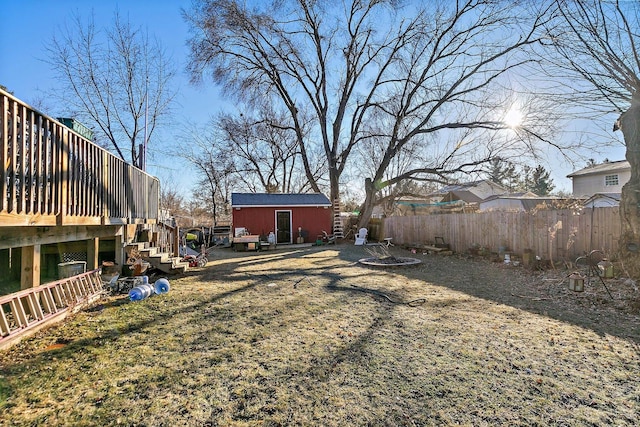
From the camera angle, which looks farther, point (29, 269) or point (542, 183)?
point (542, 183)

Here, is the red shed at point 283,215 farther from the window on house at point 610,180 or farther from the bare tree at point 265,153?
the window on house at point 610,180

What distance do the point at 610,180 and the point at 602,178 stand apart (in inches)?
20.2

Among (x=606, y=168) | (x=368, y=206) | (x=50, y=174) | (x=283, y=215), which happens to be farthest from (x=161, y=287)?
(x=606, y=168)

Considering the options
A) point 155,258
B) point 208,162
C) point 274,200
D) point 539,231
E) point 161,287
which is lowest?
point 161,287

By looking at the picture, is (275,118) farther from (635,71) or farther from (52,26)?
(635,71)

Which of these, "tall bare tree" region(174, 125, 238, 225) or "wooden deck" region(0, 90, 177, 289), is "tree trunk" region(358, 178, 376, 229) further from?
"wooden deck" region(0, 90, 177, 289)

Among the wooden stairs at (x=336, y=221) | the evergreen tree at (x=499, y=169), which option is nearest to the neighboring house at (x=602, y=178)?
the evergreen tree at (x=499, y=169)

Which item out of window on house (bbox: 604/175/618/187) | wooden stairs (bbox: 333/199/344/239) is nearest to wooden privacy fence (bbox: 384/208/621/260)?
wooden stairs (bbox: 333/199/344/239)

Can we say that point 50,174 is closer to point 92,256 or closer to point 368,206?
point 92,256

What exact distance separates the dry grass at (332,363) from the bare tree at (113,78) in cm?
1235

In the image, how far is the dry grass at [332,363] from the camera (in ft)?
7.07

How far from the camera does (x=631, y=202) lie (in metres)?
5.80

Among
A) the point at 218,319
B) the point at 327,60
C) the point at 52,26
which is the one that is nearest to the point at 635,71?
the point at 218,319

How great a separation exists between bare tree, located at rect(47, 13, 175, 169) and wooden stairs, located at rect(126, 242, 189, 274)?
320 inches
